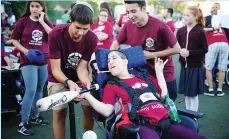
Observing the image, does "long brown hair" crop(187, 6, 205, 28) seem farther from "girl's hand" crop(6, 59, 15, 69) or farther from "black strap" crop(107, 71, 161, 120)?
"girl's hand" crop(6, 59, 15, 69)

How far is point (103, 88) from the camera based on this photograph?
2.68 m

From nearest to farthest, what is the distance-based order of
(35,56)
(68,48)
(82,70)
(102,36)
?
(68,48) → (82,70) → (35,56) → (102,36)

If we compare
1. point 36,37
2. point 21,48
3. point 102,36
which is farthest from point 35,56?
→ point 102,36

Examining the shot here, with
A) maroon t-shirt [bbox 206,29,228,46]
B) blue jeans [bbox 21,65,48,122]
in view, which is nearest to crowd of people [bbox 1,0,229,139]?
blue jeans [bbox 21,65,48,122]

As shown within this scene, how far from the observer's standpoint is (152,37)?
118 inches

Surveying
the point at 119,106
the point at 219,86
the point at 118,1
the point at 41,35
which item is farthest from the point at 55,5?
the point at 119,106

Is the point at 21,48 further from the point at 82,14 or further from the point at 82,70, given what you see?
the point at 82,14

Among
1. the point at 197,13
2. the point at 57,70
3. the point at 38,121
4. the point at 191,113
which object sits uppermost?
the point at 197,13

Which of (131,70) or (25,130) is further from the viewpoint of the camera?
(25,130)

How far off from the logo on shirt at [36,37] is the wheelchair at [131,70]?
1.00 m

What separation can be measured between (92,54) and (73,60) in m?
0.26

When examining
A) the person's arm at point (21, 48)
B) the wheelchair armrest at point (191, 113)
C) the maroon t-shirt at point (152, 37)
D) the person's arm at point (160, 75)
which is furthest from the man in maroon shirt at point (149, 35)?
the person's arm at point (21, 48)

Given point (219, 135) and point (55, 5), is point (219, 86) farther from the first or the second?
point (55, 5)

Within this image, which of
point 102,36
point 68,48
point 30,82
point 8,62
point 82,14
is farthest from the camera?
point 102,36
